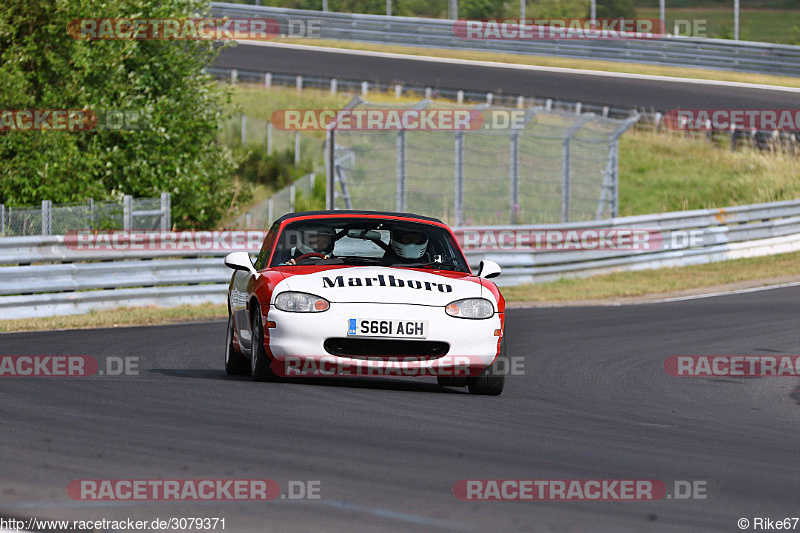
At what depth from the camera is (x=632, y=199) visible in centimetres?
3547

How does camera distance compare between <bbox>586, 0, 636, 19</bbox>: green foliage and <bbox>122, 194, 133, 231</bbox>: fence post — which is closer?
<bbox>122, 194, 133, 231</bbox>: fence post

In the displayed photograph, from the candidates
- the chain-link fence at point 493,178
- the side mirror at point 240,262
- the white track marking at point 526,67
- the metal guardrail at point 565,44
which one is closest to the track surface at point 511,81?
the white track marking at point 526,67

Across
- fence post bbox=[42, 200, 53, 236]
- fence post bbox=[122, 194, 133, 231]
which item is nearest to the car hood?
fence post bbox=[42, 200, 53, 236]

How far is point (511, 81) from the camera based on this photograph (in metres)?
42.5

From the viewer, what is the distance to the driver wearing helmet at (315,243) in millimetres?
10172

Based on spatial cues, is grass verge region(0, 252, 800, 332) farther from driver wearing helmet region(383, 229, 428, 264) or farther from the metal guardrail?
the metal guardrail

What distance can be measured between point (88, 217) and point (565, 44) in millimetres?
29567

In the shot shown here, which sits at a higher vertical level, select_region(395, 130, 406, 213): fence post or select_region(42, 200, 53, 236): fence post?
select_region(42, 200, 53, 236): fence post

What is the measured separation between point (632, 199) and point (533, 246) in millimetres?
13716

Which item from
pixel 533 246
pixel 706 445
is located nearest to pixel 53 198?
pixel 533 246

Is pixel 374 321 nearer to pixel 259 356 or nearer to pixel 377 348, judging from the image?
pixel 377 348

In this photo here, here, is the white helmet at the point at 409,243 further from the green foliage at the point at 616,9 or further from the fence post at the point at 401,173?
the green foliage at the point at 616,9

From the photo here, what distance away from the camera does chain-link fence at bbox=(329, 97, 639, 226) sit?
2370 centimetres

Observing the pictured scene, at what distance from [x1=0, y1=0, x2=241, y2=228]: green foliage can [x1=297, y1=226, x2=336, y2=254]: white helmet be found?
1278cm
